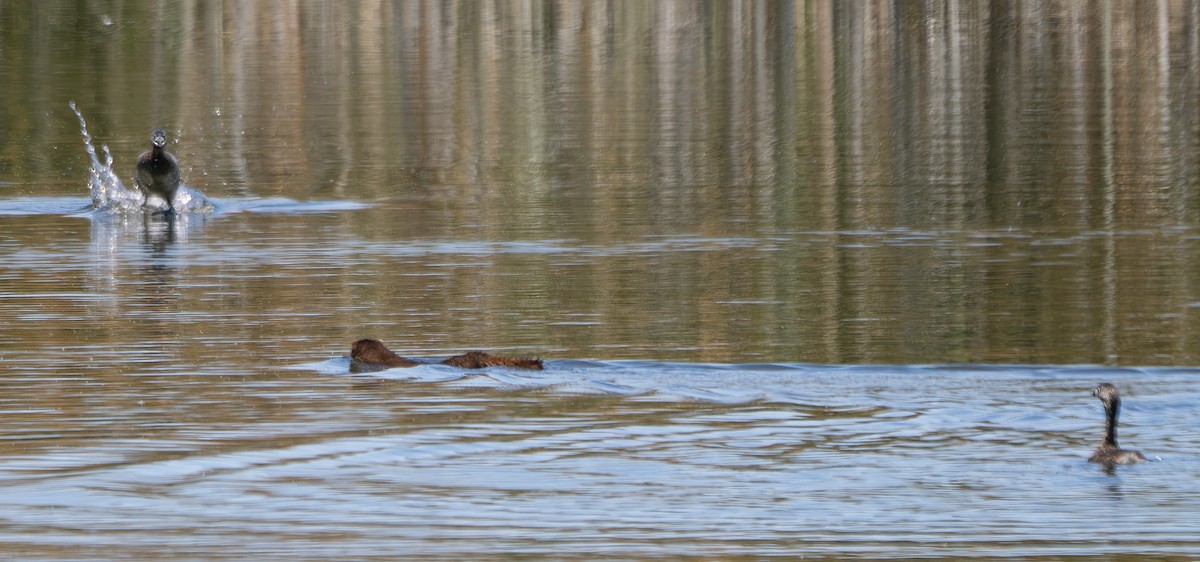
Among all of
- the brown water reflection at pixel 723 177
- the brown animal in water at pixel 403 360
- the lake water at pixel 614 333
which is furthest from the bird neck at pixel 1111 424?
the brown animal in water at pixel 403 360

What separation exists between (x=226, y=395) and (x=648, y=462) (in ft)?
13.3

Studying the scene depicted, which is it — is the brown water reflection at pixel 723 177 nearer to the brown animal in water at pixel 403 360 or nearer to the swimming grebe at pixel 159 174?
the brown animal in water at pixel 403 360

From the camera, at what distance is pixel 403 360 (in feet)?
55.5

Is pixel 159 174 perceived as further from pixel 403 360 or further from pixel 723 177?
pixel 403 360

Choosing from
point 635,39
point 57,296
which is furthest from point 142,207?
point 635,39

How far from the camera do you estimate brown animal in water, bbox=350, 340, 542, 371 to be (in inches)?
647

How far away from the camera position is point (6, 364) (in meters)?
17.4

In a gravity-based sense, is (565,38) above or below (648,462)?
above

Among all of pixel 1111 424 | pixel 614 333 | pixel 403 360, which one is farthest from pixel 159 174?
pixel 1111 424

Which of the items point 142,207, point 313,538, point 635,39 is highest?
point 635,39

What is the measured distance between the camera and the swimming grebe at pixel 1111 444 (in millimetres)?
12906

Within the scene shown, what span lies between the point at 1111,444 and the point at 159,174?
65.0 feet

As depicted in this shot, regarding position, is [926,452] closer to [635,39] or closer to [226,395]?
[226,395]

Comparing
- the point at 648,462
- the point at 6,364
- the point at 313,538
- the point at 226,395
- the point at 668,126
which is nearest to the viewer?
the point at 313,538
